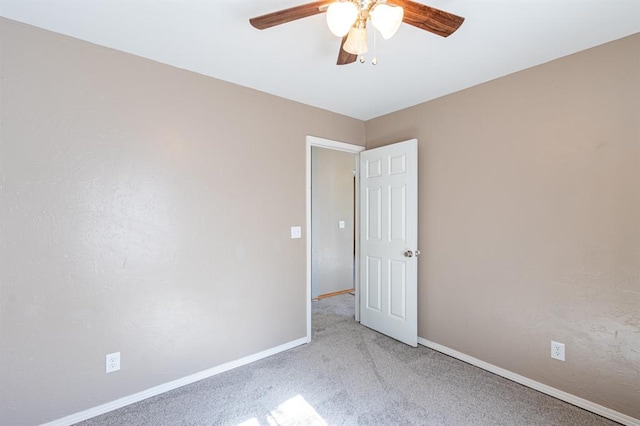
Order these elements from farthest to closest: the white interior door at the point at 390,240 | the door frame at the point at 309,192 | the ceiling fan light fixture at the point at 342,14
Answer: the door frame at the point at 309,192 → the white interior door at the point at 390,240 → the ceiling fan light fixture at the point at 342,14

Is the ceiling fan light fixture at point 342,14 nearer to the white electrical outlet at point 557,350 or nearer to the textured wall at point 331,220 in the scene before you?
the white electrical outlet at point 557,350

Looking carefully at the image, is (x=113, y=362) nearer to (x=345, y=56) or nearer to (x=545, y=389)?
(x=345, y=56)

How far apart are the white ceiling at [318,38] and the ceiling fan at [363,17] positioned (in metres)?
0.30

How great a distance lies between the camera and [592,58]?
191 centimetres

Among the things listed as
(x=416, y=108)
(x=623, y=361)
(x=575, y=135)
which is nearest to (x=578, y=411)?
(x=623, y=361)

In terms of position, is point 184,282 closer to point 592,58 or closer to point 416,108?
point 416,108

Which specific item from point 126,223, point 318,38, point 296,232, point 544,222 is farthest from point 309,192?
point 544,222

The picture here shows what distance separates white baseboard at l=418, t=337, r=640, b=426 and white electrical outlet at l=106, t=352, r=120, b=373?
2.62 metres

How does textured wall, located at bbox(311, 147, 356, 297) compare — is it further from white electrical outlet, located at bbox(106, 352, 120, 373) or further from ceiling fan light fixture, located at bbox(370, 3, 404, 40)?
ceiling fan light fixture, located at bbox(370, 3, 404, 40)

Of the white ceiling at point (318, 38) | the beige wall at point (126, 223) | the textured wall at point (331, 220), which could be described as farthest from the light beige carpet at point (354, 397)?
the white ceiling at point (318, 38)

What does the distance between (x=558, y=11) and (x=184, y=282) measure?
Answer: 2.96 m

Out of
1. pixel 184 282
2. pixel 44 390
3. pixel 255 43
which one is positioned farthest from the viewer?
pixel 184 282

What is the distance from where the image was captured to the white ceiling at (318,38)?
1.56m

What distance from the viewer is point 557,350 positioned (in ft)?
6.70
